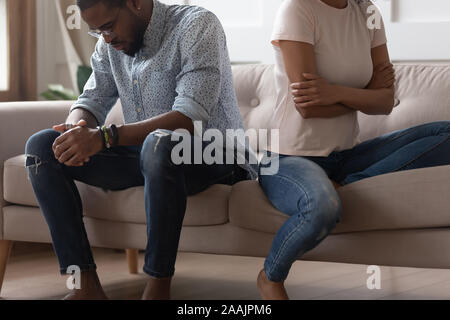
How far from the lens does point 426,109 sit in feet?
6.39

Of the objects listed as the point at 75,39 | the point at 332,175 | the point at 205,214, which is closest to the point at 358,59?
the point at 332,175

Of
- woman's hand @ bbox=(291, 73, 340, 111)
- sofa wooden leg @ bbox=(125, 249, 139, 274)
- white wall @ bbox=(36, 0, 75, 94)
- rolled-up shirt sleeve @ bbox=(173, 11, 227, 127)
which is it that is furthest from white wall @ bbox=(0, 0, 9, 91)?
woman's hand @ bbox=(291, 73, 340, 111)

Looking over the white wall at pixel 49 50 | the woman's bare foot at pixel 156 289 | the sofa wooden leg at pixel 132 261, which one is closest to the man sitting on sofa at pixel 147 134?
the woman's bare foot at pixel 156 289

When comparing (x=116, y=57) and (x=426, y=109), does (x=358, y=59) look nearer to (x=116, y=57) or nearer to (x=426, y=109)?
(x=426, y=109)

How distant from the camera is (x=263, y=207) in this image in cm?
159

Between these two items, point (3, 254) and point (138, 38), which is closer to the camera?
point (138, 38)

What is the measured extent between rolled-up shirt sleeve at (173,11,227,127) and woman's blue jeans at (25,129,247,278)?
0.12 meters

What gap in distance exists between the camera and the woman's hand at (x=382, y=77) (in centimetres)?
169

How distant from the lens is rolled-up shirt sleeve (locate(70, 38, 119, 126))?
1.88 metres

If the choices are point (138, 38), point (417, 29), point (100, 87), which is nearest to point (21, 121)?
point (100, 87)

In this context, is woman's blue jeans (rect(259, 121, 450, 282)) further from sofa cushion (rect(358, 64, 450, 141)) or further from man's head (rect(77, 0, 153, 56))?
man's head (rect(77, 0, 153, 56))

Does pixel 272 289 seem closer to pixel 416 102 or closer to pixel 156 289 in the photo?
pixel 156 289

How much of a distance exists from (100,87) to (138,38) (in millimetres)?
222

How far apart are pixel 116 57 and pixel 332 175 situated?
66cm
